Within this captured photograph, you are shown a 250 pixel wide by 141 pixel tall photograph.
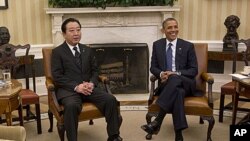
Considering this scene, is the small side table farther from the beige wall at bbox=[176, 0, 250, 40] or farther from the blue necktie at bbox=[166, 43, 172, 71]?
the beige wall at bbox=[176, 0, 250, 40]

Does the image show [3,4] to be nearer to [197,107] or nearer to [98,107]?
[98,107]

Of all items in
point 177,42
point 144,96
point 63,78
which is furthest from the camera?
point 144,96

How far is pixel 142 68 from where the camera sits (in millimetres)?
5520

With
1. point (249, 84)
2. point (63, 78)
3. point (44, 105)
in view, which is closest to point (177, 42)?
point (249, 84)

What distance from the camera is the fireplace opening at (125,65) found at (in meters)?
5.38

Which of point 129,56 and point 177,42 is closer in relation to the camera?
point 177,42

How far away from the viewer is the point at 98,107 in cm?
355

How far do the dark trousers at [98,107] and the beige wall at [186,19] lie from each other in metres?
2.04

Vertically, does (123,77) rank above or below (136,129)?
above

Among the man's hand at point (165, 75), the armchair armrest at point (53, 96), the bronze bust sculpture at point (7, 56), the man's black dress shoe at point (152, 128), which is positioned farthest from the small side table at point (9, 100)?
the man's hand at point (165, 75)

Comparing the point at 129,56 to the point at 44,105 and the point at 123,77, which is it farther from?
the point at 44,105

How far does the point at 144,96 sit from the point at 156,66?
1.45 metres

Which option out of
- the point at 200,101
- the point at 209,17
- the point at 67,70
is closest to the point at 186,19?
the point at 209,17

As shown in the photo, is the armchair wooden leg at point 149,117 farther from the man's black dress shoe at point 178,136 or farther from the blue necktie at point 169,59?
the blue necktie at point 169,59
